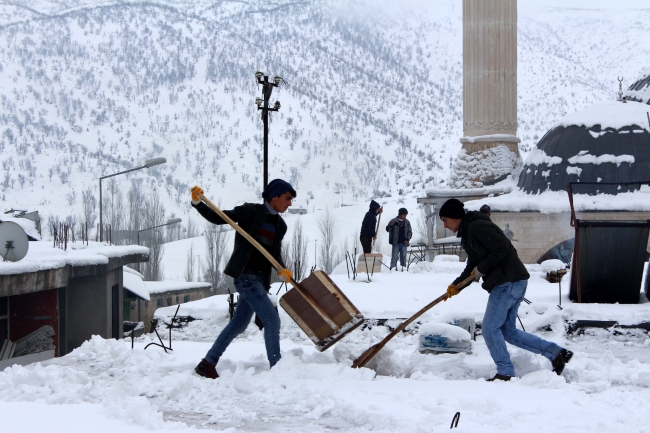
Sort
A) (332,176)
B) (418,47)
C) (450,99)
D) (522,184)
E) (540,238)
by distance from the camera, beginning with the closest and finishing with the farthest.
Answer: (540,238)
(522,184)
(332,176)
(450,99)
(418,47)

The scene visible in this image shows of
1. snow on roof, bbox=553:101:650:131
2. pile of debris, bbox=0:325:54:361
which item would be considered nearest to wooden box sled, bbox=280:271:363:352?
pile of debris, bbox=0:325:54:361

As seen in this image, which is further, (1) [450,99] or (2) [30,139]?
Result: (1) [450,99]

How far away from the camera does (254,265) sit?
695cm

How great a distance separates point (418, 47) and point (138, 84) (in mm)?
63517

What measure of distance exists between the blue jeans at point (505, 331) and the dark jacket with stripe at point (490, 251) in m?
0.08

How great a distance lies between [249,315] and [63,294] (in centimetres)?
987

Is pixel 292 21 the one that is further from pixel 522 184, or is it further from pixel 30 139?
pixel 522 184

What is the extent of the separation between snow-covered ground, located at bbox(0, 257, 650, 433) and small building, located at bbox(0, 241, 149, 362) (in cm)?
534

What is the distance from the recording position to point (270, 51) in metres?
164

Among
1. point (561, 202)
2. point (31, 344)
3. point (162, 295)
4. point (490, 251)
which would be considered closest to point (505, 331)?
point (490, 251)

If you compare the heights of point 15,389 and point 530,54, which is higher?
point 530,54

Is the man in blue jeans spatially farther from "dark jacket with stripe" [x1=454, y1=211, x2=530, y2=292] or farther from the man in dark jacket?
the man in dark jacket

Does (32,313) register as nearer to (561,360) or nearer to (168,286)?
(561,360)

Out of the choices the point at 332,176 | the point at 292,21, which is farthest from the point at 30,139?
the point at 292,21
